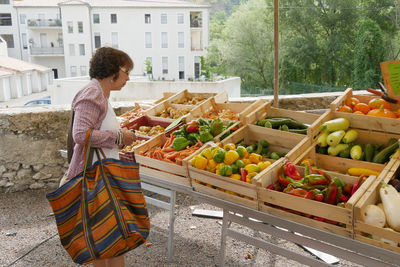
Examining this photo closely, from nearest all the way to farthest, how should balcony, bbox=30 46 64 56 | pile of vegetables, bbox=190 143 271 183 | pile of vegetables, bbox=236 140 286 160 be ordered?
1. pile of vegetables, bbox=190 143 271 183
2. pile of vegetables, bbox=236 140 286 160
3. balcony, bbox=30 46 64 56

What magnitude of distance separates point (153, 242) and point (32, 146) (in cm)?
181

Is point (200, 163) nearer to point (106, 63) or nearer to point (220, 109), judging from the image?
point (106, 63)

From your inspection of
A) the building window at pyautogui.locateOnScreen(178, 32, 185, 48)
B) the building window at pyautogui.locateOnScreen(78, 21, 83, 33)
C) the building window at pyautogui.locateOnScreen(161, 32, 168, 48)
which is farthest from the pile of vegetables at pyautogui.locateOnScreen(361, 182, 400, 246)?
the building window at pyautogui.locateOnScreen(78, 21, 83, 33)

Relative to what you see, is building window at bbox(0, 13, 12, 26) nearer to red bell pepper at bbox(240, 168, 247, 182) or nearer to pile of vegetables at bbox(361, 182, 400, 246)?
red bell pepper at bbox(240, 168, 247, 182)

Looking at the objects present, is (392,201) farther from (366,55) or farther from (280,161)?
(366,55)

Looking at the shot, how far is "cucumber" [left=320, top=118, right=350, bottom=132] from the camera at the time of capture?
254cm

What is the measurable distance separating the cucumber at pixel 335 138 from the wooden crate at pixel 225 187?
0.43m

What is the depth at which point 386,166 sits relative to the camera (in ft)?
7.16

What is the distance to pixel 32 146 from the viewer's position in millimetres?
4148

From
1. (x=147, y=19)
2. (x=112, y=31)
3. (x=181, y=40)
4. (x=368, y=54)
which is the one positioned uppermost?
(x=147, y=19)

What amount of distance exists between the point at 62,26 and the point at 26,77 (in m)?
9.10

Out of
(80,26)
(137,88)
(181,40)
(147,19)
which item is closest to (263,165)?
(137,88)

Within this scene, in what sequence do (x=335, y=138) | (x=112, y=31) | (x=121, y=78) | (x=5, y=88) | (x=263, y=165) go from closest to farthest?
1. (x=121, y=78)
2. (x=263, y=165)
3. (x=335, y=138)
4. (x=5, y=88)
5. (x=112, y=31)

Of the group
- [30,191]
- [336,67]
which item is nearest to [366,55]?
[336,67]
